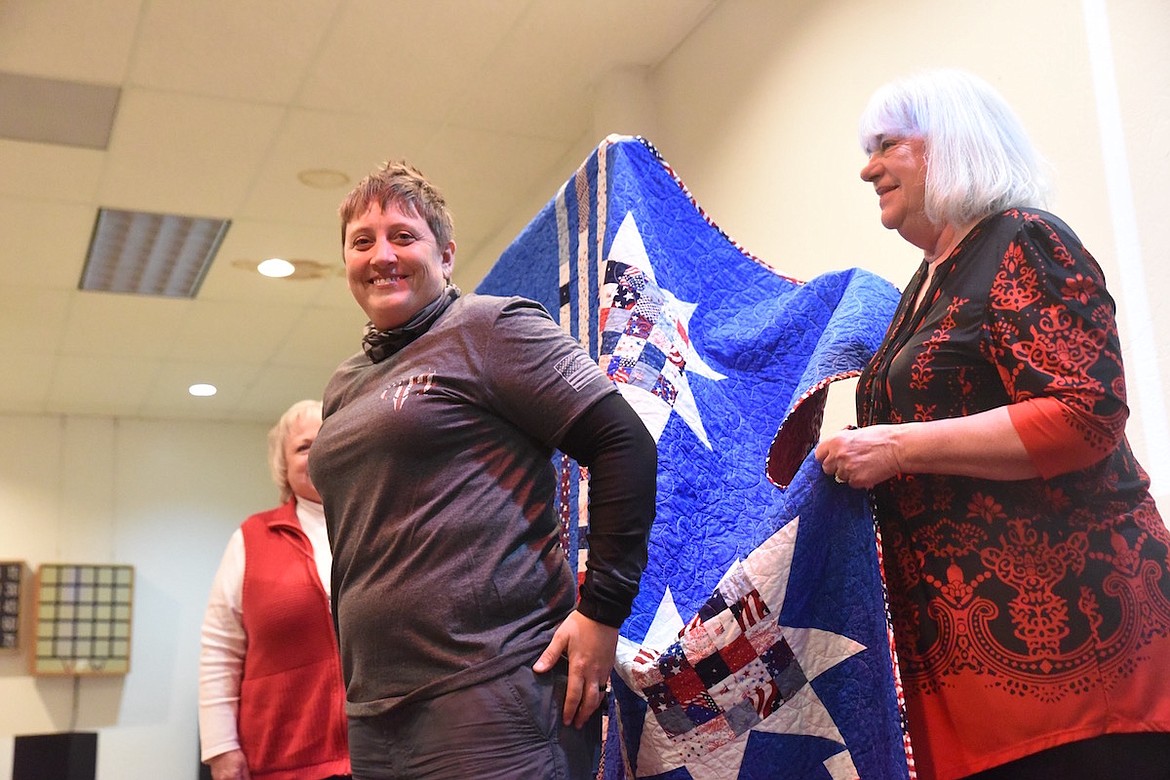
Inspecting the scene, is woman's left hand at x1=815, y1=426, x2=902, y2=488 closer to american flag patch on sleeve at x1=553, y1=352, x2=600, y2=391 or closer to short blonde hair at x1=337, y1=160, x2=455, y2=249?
american flag patch on sleeve at x1=553, y1=352, x2=600, y2=391

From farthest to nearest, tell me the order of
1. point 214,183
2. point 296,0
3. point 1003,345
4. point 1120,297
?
point 214,183, point 296,0, point 1120,297, point 1003,345

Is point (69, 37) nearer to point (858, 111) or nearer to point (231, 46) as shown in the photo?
point (231, 46)

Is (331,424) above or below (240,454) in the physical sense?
below

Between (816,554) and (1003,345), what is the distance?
0.31 meters

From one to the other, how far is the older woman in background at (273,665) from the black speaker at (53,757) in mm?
4689

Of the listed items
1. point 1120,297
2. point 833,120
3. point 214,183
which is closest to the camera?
point 1120,297

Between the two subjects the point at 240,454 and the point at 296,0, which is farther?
the point at 240,454

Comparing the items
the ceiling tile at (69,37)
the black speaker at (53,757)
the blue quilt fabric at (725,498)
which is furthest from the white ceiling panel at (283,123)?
the black speaker at (53,757)

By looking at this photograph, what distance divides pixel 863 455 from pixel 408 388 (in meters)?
0.48

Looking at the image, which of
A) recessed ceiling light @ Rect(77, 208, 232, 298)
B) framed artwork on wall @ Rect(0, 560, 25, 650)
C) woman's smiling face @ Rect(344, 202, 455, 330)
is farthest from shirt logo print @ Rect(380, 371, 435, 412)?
framed artwork on wall @ Rect(0, 560, 25, 650)

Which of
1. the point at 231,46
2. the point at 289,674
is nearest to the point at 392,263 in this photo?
the point at 289,674

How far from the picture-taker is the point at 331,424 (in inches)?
52.0

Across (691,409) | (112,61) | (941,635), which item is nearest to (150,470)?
(112,61)

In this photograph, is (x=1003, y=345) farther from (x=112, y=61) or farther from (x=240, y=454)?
(x=240, y=454)
